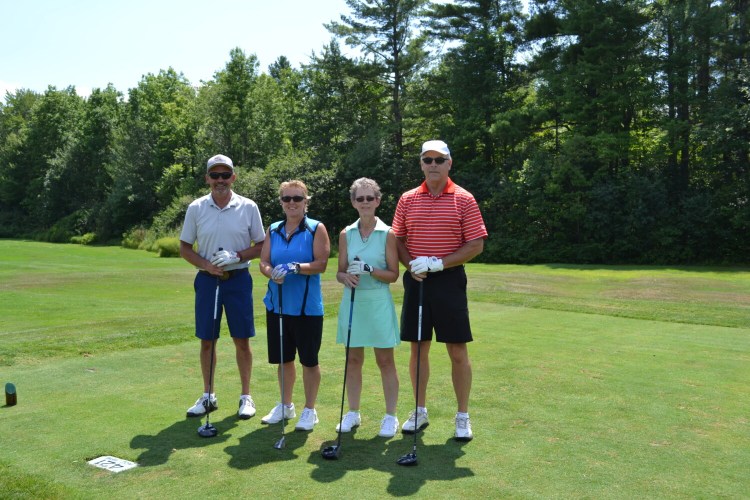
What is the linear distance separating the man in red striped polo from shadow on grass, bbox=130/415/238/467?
1.30 meters

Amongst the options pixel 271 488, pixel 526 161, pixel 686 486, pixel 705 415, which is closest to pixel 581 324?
pixel 705 415

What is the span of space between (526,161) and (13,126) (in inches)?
2362

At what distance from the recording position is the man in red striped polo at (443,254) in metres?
4.79

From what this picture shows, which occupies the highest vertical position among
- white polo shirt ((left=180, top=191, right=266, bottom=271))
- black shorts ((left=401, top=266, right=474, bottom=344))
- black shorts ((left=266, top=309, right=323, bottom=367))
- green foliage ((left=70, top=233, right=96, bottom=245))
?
white polo shirt ((left=180, top=191, right=266, bottom=271))

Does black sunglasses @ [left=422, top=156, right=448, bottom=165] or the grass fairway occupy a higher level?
black sunglasses @ [left=422, top=156, right=448, bottom=165]

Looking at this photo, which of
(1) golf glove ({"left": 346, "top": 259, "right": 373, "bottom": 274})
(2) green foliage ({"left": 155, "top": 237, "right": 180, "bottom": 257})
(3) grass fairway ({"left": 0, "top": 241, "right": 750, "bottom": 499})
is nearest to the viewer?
(3) grass fairway ({"left": 0, "top": 241, "right": 750, "bottom": 499})

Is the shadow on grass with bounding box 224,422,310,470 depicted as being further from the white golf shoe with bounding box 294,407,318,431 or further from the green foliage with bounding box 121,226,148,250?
the green foliage with bounding box 121,226,148,250

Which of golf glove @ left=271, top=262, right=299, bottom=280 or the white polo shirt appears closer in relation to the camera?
golf glove @ left=271, top=262, right=299, bottom=280

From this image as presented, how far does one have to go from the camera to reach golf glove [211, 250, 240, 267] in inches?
201

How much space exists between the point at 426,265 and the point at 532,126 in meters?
28.9

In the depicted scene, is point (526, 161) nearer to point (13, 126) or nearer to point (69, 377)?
point (69, 377)

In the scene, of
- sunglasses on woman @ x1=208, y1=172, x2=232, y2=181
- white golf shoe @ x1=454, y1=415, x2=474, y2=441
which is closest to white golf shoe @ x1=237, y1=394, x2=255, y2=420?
white golf shoe @ x1=454, y1=415, x2=474, y2=441

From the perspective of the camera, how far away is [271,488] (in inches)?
146

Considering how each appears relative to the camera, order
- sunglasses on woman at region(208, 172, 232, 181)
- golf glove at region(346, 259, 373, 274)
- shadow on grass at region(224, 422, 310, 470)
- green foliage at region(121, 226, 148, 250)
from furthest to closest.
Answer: green foliage at region(121, 226, 148, 250) < sunglasses on woman at region(208, 172, 232, 181) < golf glove at region(346, 259, 373, 274) < shadow on grass at region(224, 422, 310, 470)
